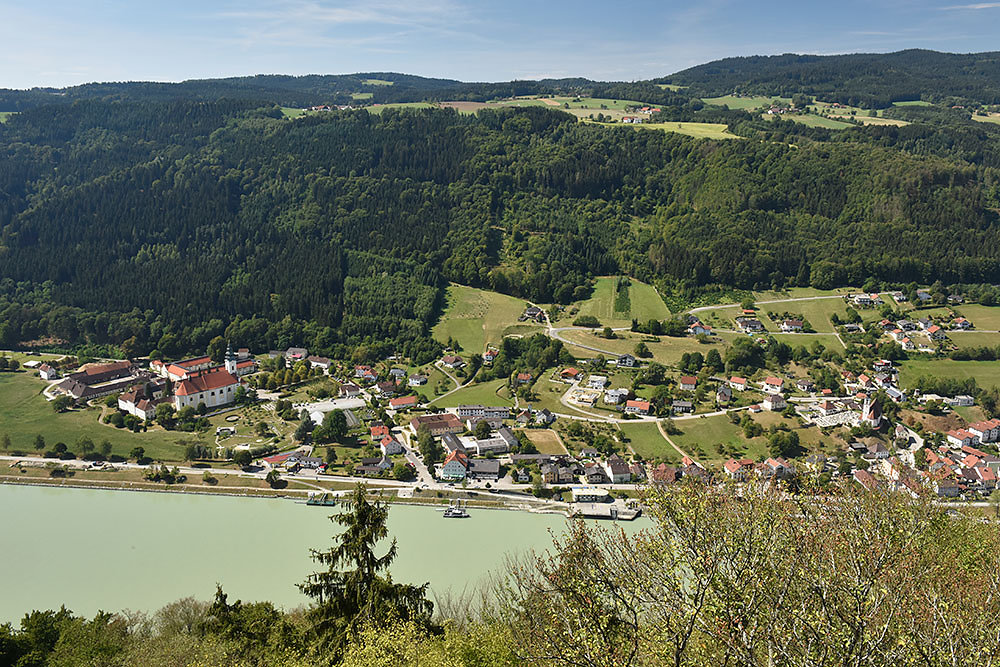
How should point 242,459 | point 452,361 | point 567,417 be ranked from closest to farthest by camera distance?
point 242,459 → point 567,417 → point 452,361

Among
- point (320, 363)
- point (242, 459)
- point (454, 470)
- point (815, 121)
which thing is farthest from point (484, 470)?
point (815, 121)

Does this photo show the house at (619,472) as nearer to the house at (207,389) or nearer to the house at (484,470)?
the house at (484,470)

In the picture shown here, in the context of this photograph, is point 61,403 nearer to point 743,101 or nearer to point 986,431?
point 986,431

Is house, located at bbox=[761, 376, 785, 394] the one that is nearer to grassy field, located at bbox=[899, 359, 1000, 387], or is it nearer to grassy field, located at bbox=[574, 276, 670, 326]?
grassy field, located at bbox=[899, 359, 1000, 387]

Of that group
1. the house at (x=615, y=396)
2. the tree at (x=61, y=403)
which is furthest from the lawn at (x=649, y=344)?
the tree at (x=61, y=403)

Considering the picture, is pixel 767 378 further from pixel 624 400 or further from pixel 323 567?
pixel 323 567

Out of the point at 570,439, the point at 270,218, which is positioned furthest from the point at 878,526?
the point at 270,218
